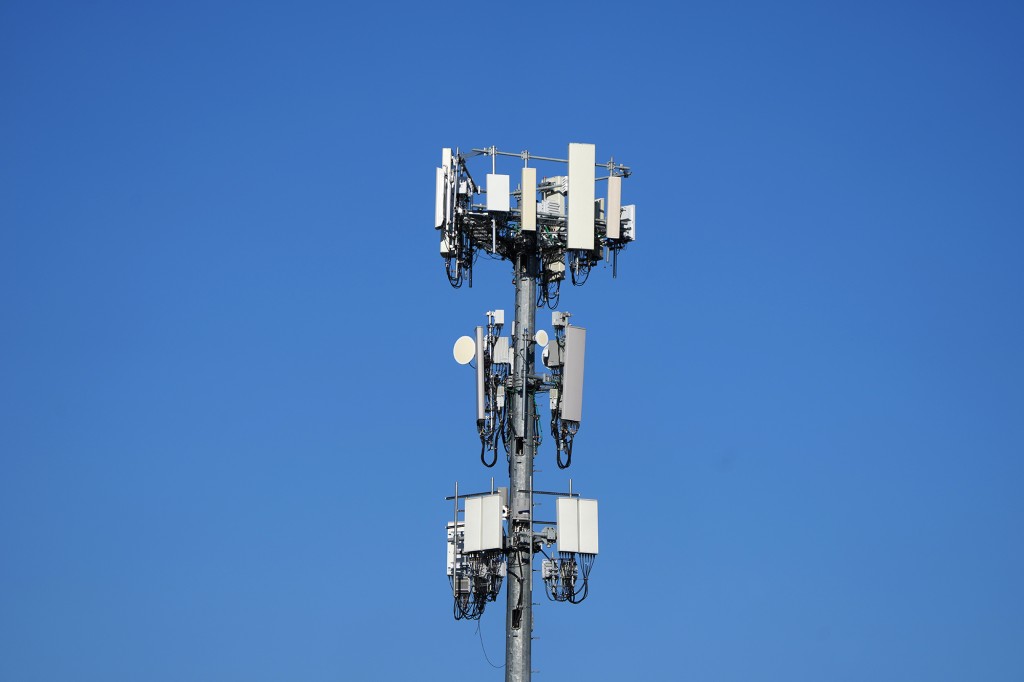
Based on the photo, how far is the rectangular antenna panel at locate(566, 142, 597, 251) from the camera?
65.3 m

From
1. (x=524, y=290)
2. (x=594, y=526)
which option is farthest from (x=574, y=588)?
(x=524, y=290)

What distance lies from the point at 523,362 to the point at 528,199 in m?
5.77

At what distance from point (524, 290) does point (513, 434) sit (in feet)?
17.3

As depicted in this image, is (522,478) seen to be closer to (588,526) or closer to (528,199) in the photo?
(588,526)

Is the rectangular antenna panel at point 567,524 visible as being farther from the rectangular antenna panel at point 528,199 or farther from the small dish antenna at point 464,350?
the rectangular antenna panel at point 528,199

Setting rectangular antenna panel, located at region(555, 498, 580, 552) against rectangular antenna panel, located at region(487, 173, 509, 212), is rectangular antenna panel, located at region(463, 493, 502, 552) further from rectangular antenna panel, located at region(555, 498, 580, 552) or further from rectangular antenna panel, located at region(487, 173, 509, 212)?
rectangular antenna panel, located at region(487, 173, 509, 212)

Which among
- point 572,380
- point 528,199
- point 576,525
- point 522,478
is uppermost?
point 528,199

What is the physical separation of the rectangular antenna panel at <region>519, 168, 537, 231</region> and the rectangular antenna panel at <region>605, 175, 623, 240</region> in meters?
2.86

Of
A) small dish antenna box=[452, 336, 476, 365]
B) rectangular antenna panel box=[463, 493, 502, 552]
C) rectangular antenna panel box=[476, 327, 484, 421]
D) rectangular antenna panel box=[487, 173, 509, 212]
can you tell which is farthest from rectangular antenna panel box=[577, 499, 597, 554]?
rectangular antenna panel box=[487, 173, 509, 212]

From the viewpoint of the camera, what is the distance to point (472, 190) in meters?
66.4

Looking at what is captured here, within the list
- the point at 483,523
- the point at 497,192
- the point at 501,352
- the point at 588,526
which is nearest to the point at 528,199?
the point at 497,192

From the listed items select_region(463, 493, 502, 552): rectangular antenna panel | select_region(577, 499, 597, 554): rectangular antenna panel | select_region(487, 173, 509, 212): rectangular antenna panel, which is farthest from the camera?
select_region(487, 173, 509, 212): rectangular antenna panel

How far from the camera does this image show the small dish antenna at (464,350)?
66125 millimetres

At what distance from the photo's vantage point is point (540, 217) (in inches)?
2613
